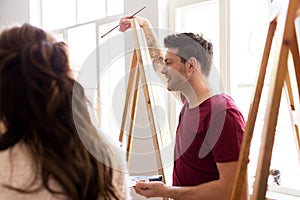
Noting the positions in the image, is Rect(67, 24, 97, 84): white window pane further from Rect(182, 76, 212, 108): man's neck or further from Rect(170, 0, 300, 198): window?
Rect(182, 76, 212, 108): man's neck

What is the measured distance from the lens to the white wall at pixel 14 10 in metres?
4.16

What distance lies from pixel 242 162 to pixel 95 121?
409 millimetres

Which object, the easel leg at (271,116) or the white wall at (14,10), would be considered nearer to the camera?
the easel leg at (271,116)

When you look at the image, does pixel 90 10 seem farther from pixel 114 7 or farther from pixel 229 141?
pixel 229 141

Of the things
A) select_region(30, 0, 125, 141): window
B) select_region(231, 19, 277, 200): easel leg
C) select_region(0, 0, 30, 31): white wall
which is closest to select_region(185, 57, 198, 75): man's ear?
select_region(231, 19, 277, 200): easel leg

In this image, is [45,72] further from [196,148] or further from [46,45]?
[196,148]

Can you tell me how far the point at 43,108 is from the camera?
81 centimetres

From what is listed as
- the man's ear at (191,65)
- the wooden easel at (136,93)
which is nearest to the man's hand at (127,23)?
the wooden easel at (136,93)

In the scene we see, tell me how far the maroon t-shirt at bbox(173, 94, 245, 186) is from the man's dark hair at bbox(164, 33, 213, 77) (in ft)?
0.63

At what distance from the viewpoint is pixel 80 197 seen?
83cm

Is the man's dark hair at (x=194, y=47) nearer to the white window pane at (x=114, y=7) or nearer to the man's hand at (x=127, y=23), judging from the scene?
the man's hand at (x=127, y=23)

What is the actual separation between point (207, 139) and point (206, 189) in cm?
18

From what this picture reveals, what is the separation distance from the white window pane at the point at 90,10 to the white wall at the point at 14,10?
2.92 ft

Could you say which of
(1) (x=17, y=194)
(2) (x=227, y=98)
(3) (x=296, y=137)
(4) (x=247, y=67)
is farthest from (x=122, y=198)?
A: (4) (x=247, y=67)
